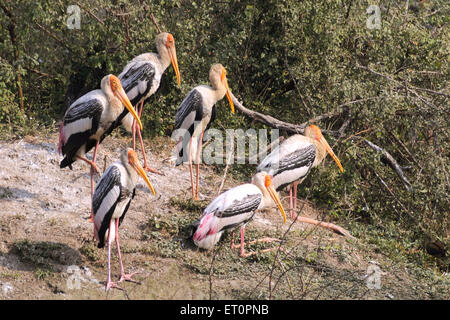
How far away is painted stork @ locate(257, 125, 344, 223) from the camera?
20.8 ft

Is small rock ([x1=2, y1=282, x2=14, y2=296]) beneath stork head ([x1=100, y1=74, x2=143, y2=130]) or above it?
beneath

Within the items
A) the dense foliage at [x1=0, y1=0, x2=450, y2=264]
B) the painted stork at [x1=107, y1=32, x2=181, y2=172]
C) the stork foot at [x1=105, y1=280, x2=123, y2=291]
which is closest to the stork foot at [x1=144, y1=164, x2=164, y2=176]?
the painted stork at [x1=107, y1=32, x2=181, y2=172]

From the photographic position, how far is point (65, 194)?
6.23 meters

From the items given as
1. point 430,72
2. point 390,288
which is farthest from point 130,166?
point 430,72

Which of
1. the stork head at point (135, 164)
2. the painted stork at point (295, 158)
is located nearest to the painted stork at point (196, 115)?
the painted stork at point (295, 158)

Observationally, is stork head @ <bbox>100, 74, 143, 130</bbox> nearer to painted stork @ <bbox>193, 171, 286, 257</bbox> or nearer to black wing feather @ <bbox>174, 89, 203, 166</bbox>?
black wing feather @ <bbox>174, 89, 203, 166</bbox>

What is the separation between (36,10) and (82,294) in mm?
3479

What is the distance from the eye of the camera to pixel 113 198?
16.6 ft

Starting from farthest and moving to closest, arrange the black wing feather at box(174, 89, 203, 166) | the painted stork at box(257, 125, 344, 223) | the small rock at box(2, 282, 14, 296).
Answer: the black wing feather at box(174, 89, 203, 166) < the painted stork at box(257, 125, 344, 223) < the small rock at box(2, 282, 14, 296)

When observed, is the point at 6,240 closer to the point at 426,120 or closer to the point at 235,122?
the point at 235,122

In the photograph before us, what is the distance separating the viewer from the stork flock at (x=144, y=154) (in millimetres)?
5148

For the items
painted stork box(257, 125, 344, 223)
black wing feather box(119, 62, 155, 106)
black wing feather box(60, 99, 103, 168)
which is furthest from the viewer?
black wing feather box(119, 62, 155, 106)

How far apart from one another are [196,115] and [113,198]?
6.04 feet

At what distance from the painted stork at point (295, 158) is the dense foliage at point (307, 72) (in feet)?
1.14
